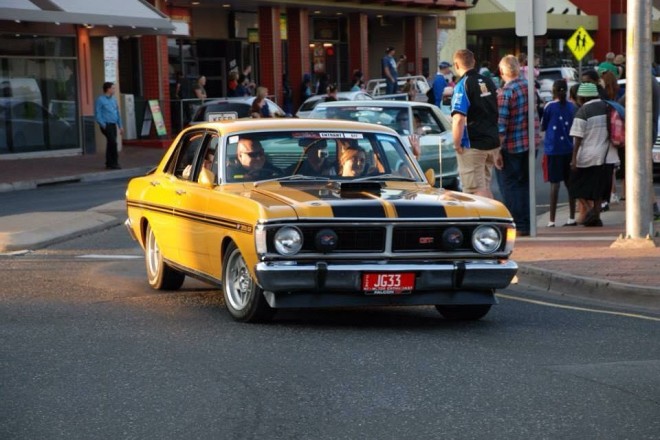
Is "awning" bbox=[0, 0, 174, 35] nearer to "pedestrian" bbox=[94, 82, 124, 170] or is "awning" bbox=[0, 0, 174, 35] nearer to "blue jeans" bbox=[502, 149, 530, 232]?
"pedestrian" bbox=[94, 82, 124, 170]

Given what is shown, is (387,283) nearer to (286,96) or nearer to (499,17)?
(286,96)

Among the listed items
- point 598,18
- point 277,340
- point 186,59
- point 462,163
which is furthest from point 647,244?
point 598,18

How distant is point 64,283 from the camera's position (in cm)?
1205

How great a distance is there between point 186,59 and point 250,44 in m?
4.46

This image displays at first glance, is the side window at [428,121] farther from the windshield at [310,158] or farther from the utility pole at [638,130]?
the windshield at [310,158]

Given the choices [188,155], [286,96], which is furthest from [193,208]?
[286,96]

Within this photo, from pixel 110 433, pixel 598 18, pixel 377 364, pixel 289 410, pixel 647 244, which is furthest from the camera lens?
pixel 598 18

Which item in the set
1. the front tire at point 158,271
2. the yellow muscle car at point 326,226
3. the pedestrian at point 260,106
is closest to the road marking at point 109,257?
the front tire at point 158,271

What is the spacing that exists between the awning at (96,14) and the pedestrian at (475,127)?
1715 cm

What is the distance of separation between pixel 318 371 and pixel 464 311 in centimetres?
234

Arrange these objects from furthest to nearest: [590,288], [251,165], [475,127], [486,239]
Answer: [475,127] < [590,288] < [251,165] < [486,239]

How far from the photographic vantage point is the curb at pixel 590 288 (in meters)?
→ 11.0

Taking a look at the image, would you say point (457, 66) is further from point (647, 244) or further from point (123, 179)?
point (123, 179)

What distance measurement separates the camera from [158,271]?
454 inches
